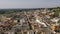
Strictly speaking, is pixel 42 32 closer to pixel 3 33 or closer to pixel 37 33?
pixel 37 33

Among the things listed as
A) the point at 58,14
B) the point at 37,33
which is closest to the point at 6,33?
the point at 37,33

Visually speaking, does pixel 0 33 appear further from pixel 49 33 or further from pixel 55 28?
pixel 55 28

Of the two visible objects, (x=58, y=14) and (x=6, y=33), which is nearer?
(x=6, y=33)

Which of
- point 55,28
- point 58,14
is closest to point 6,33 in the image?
point 55,28

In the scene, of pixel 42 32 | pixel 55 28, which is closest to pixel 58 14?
pixel 55 28

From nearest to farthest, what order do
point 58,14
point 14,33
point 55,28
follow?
point 14,33 → point 55,28 → point 58,14

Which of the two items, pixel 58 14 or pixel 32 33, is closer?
pixel 32 33

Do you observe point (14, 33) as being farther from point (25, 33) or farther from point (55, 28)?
point (55, 28)

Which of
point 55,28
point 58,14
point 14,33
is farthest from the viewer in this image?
point 58,14
